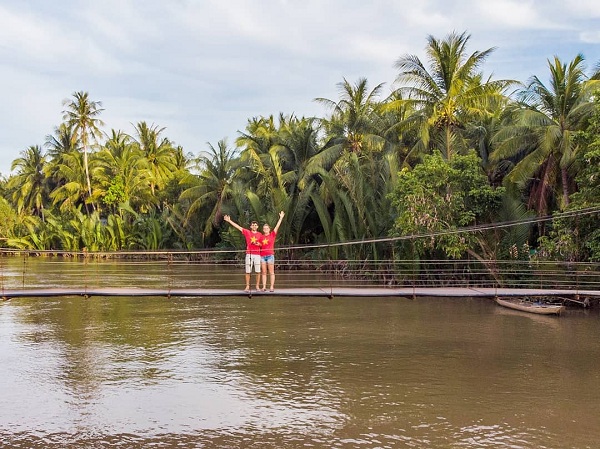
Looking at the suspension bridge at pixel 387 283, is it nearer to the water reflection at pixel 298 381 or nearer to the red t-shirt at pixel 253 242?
the water reflection at pixel 298 381

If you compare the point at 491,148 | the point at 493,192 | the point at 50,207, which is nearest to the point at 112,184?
the point at 50,207

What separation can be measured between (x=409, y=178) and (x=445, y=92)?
3.97 m

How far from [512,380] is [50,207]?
36377mm

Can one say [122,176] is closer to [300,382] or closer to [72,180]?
[72,180]

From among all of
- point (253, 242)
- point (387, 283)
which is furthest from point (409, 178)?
point (253, 242)

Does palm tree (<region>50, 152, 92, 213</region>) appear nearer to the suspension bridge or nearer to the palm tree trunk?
the suspension bridge

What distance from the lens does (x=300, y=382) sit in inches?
228

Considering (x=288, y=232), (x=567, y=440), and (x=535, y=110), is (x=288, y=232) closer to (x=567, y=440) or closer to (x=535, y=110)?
(x=535, y=110)

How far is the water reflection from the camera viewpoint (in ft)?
14.6

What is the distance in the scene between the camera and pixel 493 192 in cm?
1387

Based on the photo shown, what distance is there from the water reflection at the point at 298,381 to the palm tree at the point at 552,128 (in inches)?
203

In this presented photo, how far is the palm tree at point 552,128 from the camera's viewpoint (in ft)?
44.8

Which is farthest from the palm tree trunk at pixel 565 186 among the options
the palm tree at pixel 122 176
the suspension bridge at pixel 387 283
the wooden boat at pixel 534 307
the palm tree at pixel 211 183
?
the palm tree at pixel 122 176

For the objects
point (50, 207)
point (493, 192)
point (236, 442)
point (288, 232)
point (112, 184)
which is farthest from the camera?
point (50, 207)
